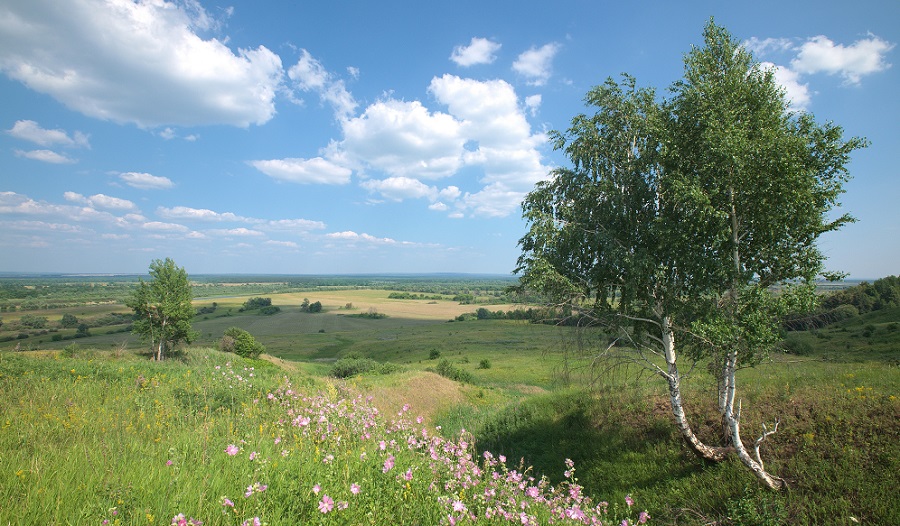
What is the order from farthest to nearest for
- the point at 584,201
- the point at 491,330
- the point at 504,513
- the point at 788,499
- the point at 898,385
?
the point at 491,330, the point at 584,201, the point at 898,385, the point at 788,499, the point at 504,513

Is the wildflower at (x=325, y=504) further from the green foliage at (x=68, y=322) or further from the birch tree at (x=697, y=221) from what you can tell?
the green foliage at (x=68, y=322)

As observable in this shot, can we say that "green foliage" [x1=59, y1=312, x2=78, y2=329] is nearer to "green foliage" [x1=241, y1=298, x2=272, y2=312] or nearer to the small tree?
"green foliage" [x1=241, y1=298, x2=272, y2=312]

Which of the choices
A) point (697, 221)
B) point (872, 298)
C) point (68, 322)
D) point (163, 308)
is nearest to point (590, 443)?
point (697, 221)

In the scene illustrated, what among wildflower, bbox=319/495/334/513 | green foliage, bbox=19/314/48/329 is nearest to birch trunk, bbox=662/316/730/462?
wildflower, bbox=319/495/334/513

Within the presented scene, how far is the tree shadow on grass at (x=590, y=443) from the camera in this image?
12.0m

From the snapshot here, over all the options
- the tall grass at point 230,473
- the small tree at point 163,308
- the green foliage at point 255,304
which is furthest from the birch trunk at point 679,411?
the green foliage at point 255,304

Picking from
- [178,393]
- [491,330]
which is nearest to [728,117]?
[178,393]

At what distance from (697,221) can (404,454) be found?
363 inches

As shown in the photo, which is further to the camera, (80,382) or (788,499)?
(80,382)

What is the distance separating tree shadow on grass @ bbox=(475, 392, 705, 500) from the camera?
39.2 feet

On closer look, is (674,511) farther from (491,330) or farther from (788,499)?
(491,330)

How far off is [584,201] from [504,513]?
9844mm

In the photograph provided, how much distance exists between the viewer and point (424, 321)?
134m

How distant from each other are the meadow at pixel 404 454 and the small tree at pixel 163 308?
46.9 m
